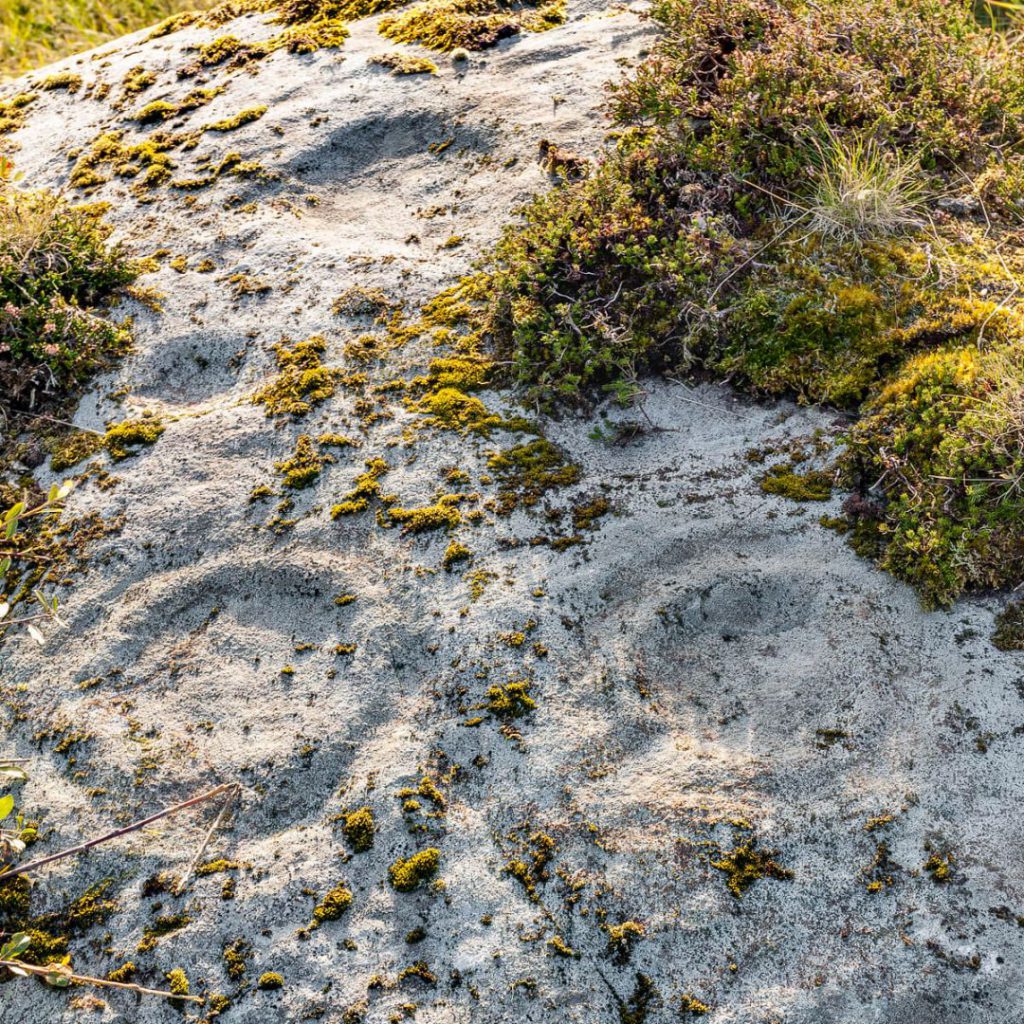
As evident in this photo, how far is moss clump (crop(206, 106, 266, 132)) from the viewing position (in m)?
6.40

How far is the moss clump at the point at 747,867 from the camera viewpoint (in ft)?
10.6

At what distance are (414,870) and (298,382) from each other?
8.90 feet

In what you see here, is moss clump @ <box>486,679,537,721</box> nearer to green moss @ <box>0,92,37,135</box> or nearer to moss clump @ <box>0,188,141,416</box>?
moss clump @ <box>0,188,141,416</box>

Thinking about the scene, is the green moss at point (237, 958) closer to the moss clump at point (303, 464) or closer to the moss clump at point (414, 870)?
the moss clump at point (414, 870)

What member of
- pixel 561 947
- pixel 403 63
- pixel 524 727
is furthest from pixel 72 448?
pixel 403 63

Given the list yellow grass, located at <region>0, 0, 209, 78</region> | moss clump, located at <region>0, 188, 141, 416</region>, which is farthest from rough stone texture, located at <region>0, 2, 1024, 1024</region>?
yellow grass, located at <region>0, 0, 209, 78</region>

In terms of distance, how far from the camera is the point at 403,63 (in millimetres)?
6641

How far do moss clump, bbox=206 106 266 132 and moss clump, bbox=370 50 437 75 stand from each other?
97cm

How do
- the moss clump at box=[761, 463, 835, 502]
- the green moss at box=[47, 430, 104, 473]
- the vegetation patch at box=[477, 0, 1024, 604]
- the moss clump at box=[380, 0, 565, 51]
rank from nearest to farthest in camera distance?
the vegetation patch at box=[477, 0, 1024, 604] → the moss clump at box=[761, 463, 835, 502] → the green moss at box=[47, 430, 104, 473] → the moss clump at box=[380, 0, 565, 51]

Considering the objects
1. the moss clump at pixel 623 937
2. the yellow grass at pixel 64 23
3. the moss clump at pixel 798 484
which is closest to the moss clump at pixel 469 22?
the yellow grass at pixel 64 23

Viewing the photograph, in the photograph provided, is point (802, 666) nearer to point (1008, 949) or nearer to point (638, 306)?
point (1008, 949)

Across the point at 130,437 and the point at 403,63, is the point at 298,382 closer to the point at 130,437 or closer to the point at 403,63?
the point at 130,437

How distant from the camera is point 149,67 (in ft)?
23.3

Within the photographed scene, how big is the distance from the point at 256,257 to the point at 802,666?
160 inches
